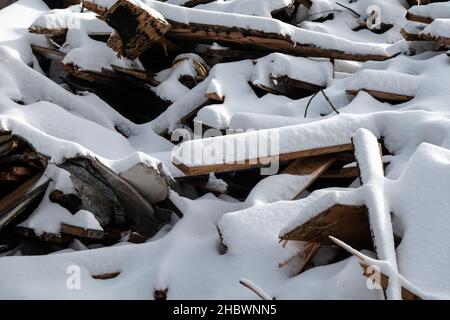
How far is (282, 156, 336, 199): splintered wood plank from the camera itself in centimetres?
369

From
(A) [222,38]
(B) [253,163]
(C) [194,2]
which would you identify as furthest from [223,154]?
(C) [194,2]

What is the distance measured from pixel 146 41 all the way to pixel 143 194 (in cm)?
182

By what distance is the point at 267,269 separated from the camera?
2.98 metres

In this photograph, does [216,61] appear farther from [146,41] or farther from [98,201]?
[98,201]

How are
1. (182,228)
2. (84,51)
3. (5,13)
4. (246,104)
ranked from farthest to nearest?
(5,13), (84,51), (246,104), (182,228)

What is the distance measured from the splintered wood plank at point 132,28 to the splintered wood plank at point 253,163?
1803 mm

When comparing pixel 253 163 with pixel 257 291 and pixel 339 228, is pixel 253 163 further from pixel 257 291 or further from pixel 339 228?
pixel 257 291

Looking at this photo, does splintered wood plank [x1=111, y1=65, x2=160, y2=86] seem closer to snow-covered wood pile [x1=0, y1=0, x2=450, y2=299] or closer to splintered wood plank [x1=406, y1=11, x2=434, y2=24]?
snow-covered wood pile [x1=0, y1=0, x2=450, y2=299]

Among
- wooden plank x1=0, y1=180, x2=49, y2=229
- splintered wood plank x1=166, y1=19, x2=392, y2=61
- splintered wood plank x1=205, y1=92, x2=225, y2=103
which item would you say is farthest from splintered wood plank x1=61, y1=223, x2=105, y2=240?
splintered wood plank x1=166, y1=19, x2=392, y2=61

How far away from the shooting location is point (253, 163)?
11.7 feet

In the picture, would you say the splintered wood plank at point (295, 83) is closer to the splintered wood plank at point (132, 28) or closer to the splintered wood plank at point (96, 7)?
the splintered wood plank at point (132, 28)

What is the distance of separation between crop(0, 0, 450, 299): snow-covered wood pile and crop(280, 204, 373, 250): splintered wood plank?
0.01 metres

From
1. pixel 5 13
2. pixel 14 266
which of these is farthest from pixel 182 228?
pixel 5 13

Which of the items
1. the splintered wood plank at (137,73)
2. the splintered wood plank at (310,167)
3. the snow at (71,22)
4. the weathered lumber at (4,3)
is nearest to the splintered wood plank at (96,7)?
the splintered wood plank at (137,73)
